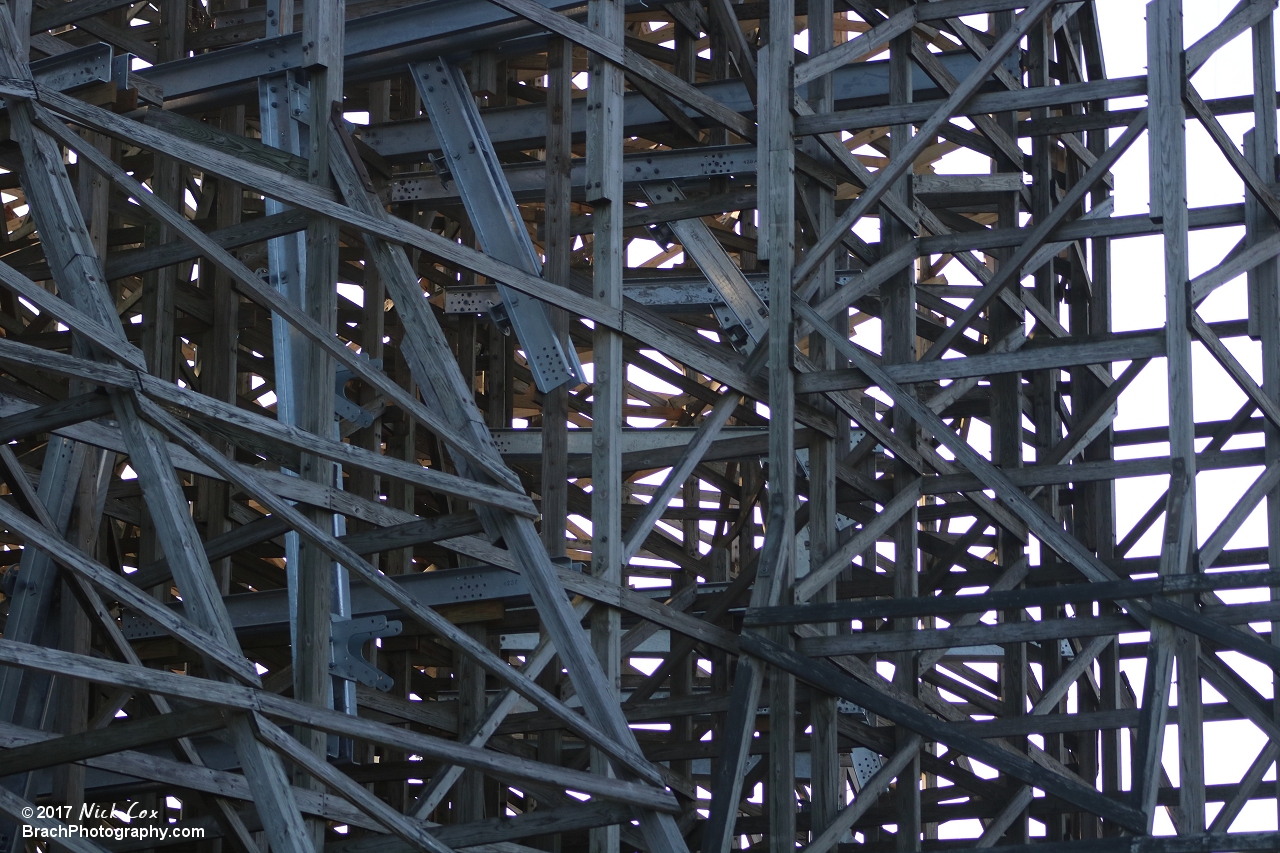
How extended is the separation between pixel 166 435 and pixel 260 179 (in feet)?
4.78

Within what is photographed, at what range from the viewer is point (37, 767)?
869cm

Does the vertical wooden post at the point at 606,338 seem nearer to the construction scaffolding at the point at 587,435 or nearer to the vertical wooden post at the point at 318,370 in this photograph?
the construction scaffolding at the point at 587,435

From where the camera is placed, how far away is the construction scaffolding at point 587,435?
Result: 30.9 ft

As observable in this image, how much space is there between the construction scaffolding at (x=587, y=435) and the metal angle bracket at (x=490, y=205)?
0.02 m

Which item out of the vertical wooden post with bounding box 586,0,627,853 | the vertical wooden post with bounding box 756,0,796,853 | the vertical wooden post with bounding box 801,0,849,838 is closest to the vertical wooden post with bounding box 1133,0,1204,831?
the vertical wooden post with bounding box 756,0,796,853

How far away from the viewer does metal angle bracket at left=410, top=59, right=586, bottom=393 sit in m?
11.5

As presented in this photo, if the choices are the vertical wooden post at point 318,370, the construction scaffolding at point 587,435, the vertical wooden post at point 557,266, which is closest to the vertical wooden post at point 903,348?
the construction scaffolding at point 587,435

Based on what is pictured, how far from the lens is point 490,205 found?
38.9 feet

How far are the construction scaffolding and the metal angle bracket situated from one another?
2 centimetres

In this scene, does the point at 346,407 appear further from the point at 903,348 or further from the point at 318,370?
the point at 903,348

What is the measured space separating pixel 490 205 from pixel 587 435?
3495 mm

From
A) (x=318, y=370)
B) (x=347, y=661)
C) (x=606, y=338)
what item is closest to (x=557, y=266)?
(x=606, y=338)

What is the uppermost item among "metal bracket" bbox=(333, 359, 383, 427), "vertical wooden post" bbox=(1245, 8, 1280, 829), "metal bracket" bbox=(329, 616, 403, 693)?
"vertical wooden post" bbox=(1245, 8, 1280, 829)

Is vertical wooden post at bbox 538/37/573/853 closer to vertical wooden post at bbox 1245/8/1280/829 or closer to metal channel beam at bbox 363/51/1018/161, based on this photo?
metal channel beam at bbox 363/51/1018/161
